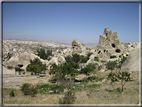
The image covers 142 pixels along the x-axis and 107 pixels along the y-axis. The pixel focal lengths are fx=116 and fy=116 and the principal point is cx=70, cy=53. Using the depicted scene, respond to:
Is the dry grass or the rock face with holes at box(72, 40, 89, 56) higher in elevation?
the rock face with holes at box(72, 40, 89, 56)

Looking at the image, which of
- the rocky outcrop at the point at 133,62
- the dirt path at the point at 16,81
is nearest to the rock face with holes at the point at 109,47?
the rocky outcrop at the point at 133,62

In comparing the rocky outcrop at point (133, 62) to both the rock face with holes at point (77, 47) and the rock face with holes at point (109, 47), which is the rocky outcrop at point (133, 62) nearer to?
the rock face with holes at point (109, 47)

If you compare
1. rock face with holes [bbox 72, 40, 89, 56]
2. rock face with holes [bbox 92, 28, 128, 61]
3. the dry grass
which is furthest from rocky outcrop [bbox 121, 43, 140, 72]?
rock face with holes [bbox 72, 40, 89, 56]

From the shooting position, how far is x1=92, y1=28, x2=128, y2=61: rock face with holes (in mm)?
34406

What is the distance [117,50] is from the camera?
3628 cm

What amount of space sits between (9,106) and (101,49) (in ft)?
108

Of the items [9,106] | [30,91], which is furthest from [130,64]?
[9,106]

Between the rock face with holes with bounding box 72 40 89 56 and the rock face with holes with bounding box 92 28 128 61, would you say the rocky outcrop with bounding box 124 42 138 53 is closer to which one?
the rock face with holes with bounding box 92 28 128 61

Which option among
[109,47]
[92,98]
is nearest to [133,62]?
[92,98]

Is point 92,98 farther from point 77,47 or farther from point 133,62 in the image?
point 77,47

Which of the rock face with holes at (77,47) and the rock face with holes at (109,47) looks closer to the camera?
the rock face with holes at (109,47)

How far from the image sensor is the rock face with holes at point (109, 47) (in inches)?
1355

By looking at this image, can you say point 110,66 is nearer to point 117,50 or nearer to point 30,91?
point 30,91

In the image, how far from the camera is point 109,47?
35188mm
